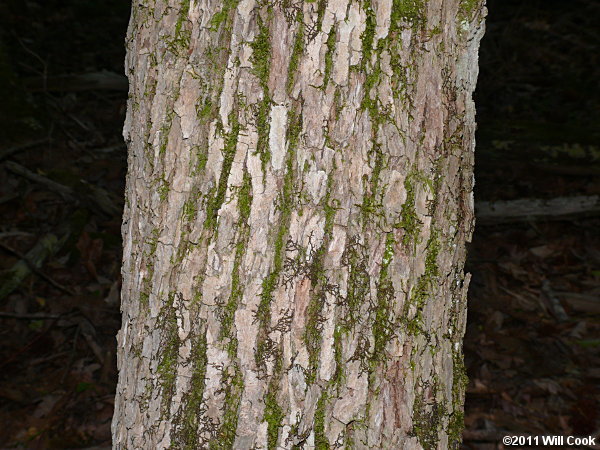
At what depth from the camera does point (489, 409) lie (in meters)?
3.72

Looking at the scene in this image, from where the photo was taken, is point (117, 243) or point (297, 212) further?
point (117, 243)

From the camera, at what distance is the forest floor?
3.79m

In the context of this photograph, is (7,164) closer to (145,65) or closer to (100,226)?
(100,226)

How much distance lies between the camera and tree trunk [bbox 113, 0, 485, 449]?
1.20 m

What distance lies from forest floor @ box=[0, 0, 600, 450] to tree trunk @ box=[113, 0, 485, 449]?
8.45 feet

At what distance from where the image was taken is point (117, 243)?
5199 millimetres

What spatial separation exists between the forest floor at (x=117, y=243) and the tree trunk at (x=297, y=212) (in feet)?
8.45

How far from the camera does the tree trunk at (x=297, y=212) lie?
1195mm

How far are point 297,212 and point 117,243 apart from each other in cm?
431

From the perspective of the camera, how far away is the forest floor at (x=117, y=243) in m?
3.79

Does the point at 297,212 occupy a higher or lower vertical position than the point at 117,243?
higher

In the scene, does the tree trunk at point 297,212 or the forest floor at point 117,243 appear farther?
the forest floor at point 117,243

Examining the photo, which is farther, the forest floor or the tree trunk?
the forest floor

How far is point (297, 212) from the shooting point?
1207 millimetres
